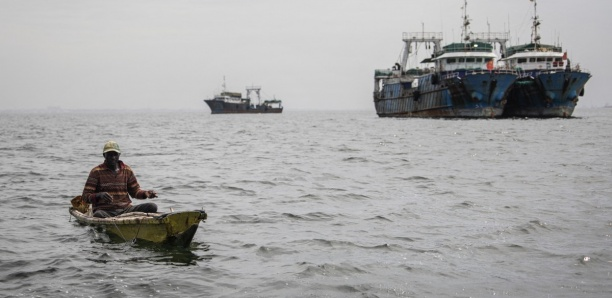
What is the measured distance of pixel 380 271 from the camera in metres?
9.38

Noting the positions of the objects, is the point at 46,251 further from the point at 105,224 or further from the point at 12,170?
the point at 12,170

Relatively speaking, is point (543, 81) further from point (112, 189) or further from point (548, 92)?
point (112, 189)

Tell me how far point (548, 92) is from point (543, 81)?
Result: 1.37 metres

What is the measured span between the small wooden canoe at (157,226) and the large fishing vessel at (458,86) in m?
52.3

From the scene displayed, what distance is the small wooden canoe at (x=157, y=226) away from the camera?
10602 mm

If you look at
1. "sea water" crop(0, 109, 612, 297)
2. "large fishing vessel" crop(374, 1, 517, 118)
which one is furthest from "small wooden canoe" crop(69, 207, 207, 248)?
"large fishing vessel" crop(374, 1, 517, 118)

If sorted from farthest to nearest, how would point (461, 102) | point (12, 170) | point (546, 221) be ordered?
1. point (461, 102)
2. point (12, 170)
3. point (546, 221)

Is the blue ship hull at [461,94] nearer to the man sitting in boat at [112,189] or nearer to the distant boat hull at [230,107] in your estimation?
the man sitting in boat at [112,189]

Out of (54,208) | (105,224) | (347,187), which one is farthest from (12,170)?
(105,224)

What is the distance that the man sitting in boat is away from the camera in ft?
37.8

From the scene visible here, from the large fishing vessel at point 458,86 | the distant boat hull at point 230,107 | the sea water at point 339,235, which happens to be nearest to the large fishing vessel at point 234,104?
the distant boat hull at point 230,107

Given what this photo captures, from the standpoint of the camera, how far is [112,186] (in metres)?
11.8

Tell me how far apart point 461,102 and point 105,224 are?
55.4 m

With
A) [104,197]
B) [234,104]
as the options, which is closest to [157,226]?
[104,197]
